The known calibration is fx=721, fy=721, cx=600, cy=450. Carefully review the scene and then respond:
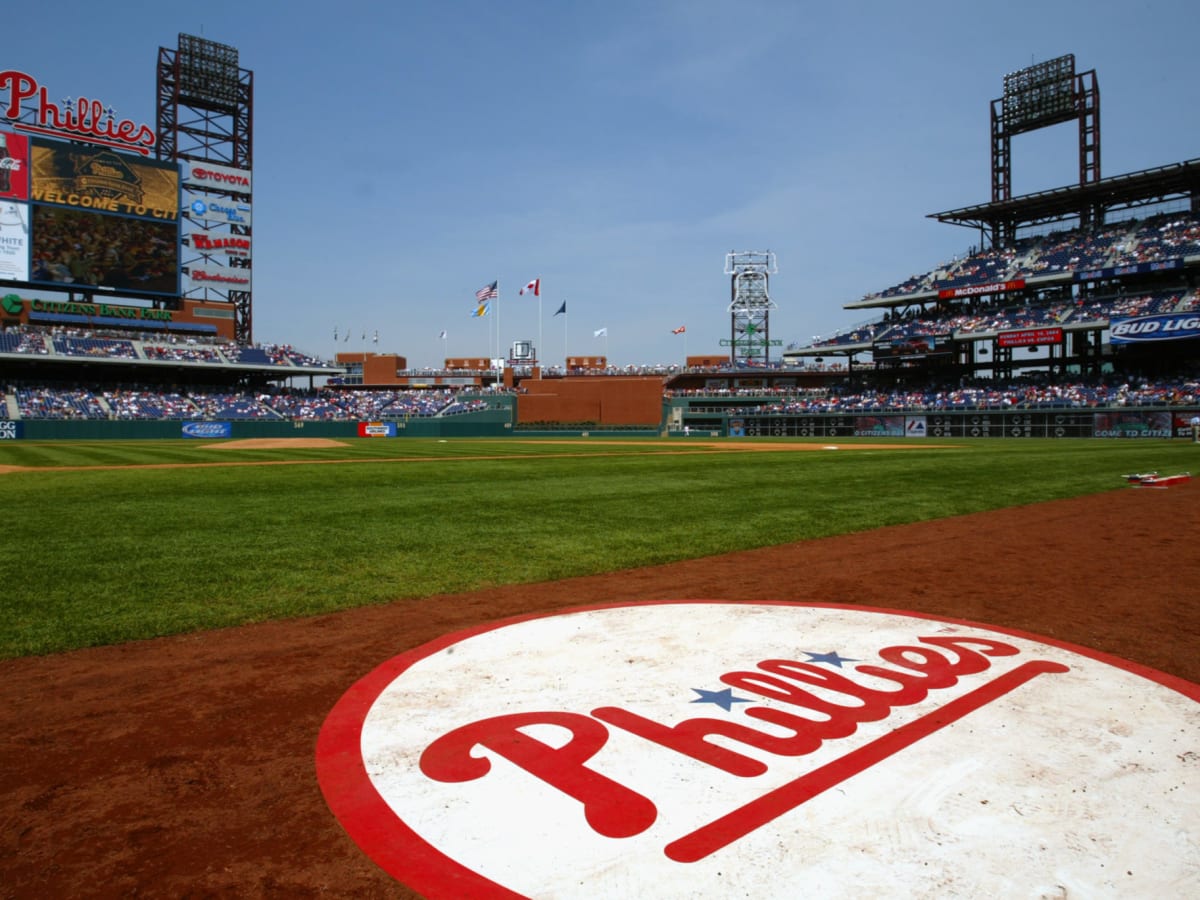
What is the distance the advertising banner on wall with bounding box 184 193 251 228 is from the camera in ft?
176

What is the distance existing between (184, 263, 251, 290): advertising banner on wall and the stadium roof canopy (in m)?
54.8

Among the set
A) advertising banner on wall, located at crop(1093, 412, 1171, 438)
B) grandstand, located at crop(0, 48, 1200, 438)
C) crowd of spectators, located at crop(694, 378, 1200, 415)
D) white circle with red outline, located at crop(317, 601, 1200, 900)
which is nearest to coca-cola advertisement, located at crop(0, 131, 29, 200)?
grandstand, located at crop(0, 48, 1200, 438)

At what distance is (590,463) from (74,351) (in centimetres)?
4366

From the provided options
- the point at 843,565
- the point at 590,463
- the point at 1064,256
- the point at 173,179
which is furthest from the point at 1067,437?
the point at 173,179

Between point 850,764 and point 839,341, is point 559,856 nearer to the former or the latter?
point 850,764

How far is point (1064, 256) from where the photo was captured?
50.4m

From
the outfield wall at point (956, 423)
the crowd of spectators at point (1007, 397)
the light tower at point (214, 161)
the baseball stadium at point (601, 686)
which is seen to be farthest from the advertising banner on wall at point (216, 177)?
the baseball stadium at point (601, 686)

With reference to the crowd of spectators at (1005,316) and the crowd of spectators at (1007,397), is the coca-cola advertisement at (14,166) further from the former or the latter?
the crowd of spectators at (1005,316)

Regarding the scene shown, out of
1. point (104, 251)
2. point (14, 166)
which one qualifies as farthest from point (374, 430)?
point (14, 166)

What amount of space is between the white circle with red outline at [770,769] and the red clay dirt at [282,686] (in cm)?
22

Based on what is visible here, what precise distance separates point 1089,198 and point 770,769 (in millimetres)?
62280

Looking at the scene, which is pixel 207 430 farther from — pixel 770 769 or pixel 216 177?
pixel 770 769

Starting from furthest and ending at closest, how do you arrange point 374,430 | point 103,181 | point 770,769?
point 374,430 → point 103,181 → point 770,769

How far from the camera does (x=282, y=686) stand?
3736 mm
